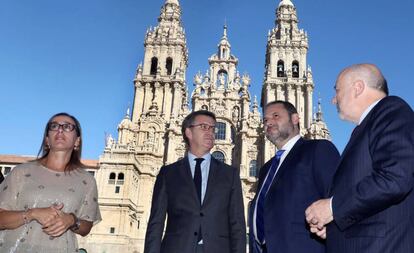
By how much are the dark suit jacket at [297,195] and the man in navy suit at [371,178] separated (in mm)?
745

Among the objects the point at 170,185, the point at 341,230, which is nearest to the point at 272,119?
the point at 170,185

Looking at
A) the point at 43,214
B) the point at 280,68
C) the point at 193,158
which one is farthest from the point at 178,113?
the point at 43,214

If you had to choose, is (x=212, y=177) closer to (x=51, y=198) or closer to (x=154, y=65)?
(x=51, y=198)

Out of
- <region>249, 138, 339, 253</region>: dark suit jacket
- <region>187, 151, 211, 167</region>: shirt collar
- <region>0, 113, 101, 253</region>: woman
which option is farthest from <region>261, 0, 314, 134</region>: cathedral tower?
<region>0, 113, 101, 253</region>: woman

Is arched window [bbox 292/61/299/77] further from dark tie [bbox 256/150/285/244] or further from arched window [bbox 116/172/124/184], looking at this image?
dark tie [bbox 256/150/285/244]

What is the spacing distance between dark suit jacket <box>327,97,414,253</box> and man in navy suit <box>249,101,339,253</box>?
41.3 inches

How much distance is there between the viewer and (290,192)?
15.0 ft

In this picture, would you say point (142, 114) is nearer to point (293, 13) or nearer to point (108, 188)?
point (108, 188)

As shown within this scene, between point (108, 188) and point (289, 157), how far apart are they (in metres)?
30.9

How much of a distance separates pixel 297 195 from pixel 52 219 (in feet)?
8.71

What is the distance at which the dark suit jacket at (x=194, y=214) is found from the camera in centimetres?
518

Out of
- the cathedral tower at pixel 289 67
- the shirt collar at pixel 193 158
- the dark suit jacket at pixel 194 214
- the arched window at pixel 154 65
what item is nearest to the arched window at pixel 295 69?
the cathedral tower at pixel 289 67

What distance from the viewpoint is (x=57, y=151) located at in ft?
15.3

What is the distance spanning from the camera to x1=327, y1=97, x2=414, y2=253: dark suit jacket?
2865 millimetres
